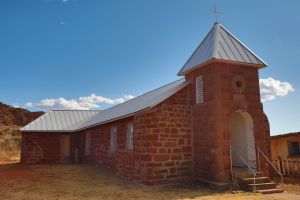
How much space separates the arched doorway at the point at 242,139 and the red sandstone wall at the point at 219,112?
0.90 feet

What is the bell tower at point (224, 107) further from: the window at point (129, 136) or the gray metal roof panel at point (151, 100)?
the window at point (129, 136)

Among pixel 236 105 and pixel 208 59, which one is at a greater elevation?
pixel 208 59

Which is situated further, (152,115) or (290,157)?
(290,157)

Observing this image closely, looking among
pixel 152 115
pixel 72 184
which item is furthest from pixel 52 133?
pixel 152 115

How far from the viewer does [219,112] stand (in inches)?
450

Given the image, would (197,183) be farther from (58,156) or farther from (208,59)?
(58,156)

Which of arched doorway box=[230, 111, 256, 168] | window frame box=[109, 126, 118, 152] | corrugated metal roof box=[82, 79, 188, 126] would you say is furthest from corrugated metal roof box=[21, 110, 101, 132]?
arched doorway box=[230, 111, 256, 168]

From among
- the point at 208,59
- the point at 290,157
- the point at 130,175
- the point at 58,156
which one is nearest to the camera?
the point at 208,59

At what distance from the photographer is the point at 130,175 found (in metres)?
13.5

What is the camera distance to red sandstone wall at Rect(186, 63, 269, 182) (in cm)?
1126

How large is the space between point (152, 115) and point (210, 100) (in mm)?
2448

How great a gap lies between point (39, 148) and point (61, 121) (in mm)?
2910

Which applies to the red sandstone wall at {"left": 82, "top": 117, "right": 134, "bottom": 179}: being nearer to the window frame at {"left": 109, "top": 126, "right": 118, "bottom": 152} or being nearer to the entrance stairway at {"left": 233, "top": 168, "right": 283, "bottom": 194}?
the window frame at {"left": 109, "top": 126, "right": 118, "bottom": 152}

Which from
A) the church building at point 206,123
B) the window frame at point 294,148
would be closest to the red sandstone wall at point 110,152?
the church building at point 206,123
